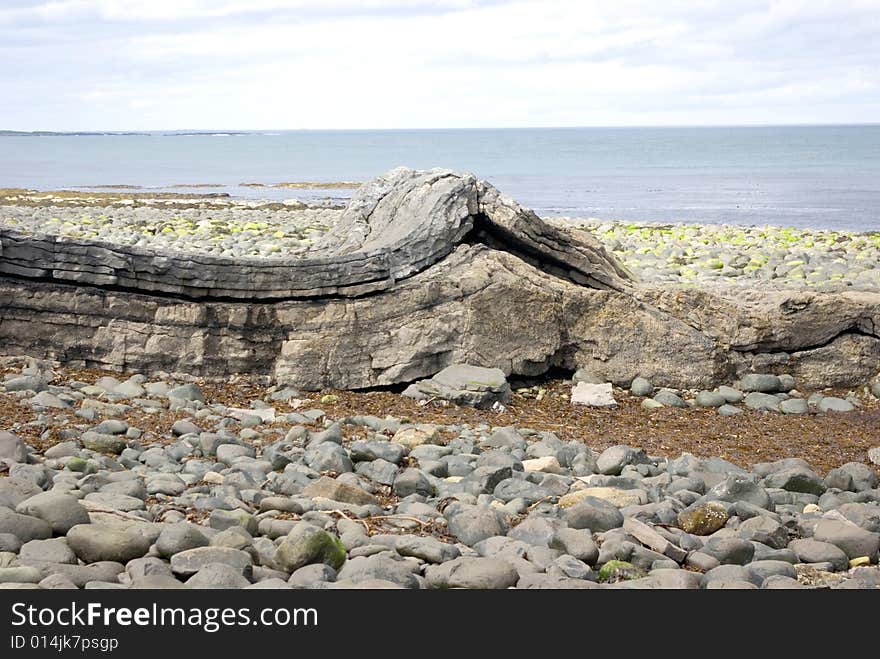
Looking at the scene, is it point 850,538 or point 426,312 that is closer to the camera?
point 850,538

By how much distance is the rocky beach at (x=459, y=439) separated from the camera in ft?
12.8

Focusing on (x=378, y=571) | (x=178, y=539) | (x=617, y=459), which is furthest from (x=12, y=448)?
(x=617, y=459)

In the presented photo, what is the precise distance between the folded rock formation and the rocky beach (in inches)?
0.9

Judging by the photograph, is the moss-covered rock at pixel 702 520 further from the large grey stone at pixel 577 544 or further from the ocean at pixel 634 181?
the ocean at pixel 634 181

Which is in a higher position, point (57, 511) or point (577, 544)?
point (57, 511)

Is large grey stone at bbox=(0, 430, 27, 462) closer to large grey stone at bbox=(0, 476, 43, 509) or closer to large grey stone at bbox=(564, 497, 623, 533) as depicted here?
large grey stone at bbox=(0, 476, 43, 509)

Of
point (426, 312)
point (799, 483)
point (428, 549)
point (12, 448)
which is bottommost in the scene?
point (799, 483)

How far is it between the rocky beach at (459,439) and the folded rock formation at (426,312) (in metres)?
0.02

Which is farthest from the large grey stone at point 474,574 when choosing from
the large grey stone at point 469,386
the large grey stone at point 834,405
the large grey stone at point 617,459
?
the large grey stone at point 834,405

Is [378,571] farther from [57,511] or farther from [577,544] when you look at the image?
[57,511]

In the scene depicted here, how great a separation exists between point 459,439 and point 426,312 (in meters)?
1.89

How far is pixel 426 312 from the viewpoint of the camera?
26.2ft

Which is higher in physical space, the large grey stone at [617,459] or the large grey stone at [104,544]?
the large grey stone at [104,544]
